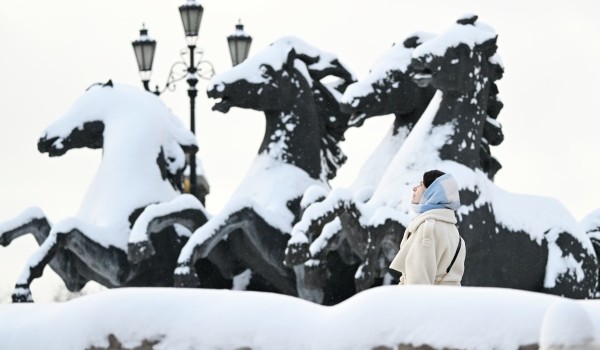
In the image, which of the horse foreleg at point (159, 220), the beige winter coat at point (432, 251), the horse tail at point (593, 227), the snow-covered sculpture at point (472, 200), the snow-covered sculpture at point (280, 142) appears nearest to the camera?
the beige winter coat at point (432, 251)

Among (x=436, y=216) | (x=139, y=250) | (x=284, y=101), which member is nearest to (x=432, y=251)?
(x=436, y=216)

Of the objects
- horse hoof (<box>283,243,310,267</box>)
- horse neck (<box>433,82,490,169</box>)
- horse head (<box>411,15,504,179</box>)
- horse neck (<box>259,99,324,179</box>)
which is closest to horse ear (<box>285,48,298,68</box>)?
horse neck (<box>259,99,324,179</box>)

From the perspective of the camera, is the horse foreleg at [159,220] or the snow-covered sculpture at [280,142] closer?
the horse foreleg at [159,220]

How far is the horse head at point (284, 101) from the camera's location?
2209cm

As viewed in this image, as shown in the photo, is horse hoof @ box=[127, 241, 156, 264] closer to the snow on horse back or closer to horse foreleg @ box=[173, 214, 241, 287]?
horse foreleg @ box=[173, 214, 241, 287]

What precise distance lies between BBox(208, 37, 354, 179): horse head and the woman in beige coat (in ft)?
41.3

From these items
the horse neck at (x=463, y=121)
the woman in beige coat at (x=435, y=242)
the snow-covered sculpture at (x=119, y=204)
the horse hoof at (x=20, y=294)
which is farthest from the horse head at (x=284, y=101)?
the woman in beige coat at (x=435, y=242)

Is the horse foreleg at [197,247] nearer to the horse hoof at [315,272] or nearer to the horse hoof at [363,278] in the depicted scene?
the horse hoof at [315,272]

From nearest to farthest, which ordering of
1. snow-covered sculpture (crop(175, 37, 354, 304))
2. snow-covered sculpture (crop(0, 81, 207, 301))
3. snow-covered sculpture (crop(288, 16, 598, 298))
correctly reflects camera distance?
1. snow-covered sculpture (crop(288, 16, 598, 298))
2. snow-covered sculpture (crop(0, 81, 207, 301))
3. snow-covered sculpture (crop(175, 37, 354, 304))

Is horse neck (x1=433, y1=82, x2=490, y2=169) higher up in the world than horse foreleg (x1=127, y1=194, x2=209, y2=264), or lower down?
higher up

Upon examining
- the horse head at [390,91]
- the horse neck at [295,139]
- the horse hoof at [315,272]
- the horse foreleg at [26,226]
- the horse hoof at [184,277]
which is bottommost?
the horse hoof at [184,277]

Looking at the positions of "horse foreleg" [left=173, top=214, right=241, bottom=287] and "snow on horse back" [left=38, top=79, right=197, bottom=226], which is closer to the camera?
"horse foreleg" [left=173, top=214, right=241, bottom=287]

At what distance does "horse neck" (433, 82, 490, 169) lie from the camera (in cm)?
1883

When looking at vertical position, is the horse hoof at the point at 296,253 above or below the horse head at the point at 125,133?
below
